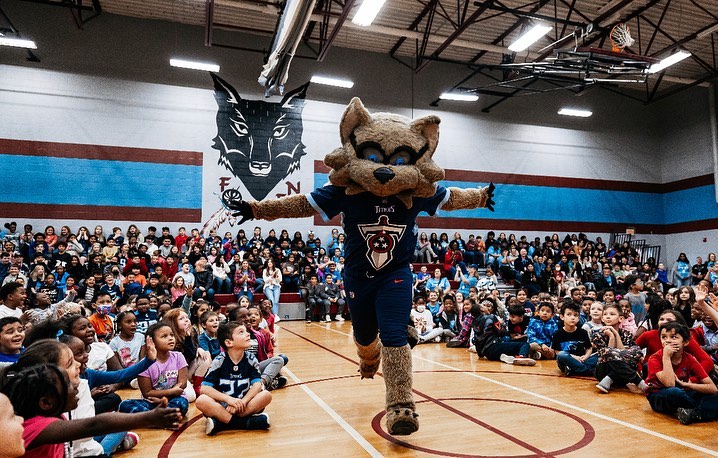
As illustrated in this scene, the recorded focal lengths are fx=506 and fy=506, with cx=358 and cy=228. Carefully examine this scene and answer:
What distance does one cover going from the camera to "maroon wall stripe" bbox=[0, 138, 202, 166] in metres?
13.4

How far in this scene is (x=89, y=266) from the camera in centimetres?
1147

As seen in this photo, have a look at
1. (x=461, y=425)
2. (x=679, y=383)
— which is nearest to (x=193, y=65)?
(x=461, y=425)

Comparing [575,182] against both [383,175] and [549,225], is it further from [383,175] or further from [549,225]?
[383,175]

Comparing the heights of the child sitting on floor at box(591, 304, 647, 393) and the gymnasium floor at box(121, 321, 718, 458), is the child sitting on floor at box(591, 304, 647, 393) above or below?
above

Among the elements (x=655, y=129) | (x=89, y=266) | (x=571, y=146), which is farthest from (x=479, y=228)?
(x=89, y=266)

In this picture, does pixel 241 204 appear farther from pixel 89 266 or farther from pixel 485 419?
pixel 89 266

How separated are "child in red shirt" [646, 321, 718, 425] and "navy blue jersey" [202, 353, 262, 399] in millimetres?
3087

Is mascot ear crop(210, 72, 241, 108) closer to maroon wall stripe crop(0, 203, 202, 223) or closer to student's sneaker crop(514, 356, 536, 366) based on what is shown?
maroon wall stripe crop(0, 203, 202, 223)

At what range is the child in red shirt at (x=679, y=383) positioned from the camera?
3713 millimetres

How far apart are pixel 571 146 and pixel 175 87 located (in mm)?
14153

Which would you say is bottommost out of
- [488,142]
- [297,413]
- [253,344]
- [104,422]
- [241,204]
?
[297,413]

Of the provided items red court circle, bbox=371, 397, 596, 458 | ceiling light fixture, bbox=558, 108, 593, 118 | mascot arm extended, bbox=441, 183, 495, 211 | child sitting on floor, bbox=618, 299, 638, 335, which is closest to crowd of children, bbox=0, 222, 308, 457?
red court circle, bbox=371, 397, 596, 458

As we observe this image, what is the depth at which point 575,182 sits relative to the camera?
62.4 ft

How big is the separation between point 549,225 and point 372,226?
53.6 feet
